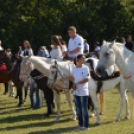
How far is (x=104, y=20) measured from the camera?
26062 millimetres

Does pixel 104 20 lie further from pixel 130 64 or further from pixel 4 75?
pixel 130 64

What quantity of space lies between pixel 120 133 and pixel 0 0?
2201cm

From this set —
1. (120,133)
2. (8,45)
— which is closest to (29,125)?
(120,133)

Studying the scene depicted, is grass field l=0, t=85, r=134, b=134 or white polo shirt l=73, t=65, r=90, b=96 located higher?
white polo shirt l=73, t=65, r=90, b=96

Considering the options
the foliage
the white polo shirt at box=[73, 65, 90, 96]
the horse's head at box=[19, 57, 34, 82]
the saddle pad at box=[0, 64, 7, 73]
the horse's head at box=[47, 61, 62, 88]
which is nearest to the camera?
the white polo shirt at box=[73, 65, 90, 96]

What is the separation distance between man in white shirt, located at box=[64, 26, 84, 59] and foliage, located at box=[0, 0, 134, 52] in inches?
680

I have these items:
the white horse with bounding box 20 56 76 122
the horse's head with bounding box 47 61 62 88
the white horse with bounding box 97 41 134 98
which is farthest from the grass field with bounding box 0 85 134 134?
the white horse with bounding box 97 41 134 98

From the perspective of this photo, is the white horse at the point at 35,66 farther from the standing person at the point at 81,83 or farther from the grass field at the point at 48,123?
the standing person at the point at 81,83

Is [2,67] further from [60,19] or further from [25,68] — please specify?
[60,19]

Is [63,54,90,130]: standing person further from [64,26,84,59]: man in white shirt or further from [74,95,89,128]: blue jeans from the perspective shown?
[64,26,84,59]: man in white shirt

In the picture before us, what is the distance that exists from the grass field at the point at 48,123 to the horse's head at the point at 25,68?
4.67 feet

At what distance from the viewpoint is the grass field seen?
22.6 ft

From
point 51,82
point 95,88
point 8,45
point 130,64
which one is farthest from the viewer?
point 8,45

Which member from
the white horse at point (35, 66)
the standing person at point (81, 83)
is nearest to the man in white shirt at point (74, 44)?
the white horse at point (35, 66)
